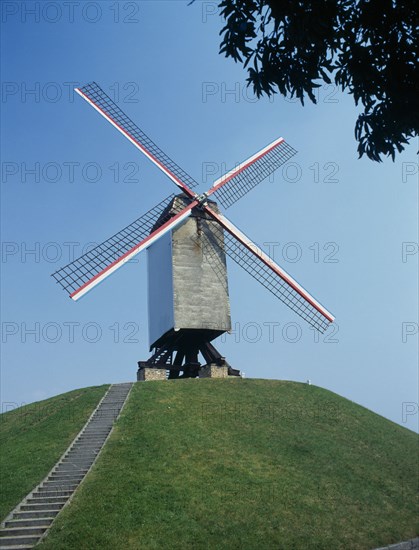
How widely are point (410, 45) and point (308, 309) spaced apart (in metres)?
26.4

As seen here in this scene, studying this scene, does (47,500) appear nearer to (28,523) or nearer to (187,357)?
(28,523)

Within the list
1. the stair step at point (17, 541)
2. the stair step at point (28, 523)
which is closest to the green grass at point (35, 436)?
the stair step at point (28, 523)

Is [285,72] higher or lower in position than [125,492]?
higher

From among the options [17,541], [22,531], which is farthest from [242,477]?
[17,541]

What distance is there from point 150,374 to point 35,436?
32.6 ft

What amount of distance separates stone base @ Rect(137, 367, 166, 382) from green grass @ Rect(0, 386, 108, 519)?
9.05 feet

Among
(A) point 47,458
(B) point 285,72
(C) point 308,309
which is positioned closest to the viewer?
(B) point 285,72

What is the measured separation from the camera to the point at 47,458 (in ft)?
79.4

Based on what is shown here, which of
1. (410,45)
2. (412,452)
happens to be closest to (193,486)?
(412,452)

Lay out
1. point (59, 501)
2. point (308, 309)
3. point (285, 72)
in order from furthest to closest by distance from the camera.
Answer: point (308, 309) < point (59, 501) < point (285, 72)

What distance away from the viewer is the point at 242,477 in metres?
22.5

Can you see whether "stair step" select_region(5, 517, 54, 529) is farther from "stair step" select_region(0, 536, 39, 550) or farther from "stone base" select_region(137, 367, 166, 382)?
"stone base" select_region(137, 367, 166, 382)

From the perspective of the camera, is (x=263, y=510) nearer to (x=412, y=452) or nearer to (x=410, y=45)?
(x=412, y=452)

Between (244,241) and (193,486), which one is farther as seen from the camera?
(244,241)
